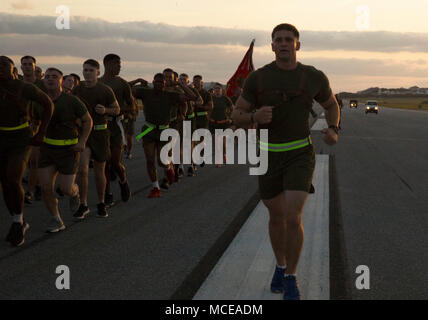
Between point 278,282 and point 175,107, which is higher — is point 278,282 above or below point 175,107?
below

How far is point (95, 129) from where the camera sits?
722 cm

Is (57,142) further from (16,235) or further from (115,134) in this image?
(115,134)

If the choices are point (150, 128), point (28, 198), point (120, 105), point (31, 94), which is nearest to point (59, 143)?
point (31, 94)

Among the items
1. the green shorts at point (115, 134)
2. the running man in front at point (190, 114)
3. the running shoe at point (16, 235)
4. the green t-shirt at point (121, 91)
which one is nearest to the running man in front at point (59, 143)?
the running shoe at point (16, 235)

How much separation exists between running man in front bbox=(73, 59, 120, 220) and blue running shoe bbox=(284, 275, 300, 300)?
11.9 feet

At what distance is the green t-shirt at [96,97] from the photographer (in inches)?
283

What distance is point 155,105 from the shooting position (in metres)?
8.96

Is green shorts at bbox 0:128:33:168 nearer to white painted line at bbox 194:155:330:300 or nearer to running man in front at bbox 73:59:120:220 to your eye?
running man in front at bbox 73:59:120:220

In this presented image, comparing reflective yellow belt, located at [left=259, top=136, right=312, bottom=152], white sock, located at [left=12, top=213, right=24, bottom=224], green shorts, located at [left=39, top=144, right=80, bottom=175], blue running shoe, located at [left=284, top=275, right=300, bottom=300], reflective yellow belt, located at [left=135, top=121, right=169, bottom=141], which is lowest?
blue running shoe, located at [left=284, top=275, right=300, bottom=300]

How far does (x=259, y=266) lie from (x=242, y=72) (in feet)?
30.8

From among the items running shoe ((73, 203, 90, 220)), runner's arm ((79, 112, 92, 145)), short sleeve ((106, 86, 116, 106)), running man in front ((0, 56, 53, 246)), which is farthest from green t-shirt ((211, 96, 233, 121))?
running man in front ((0, 56, 53, 246))

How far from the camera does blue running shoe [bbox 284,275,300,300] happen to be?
393cm
